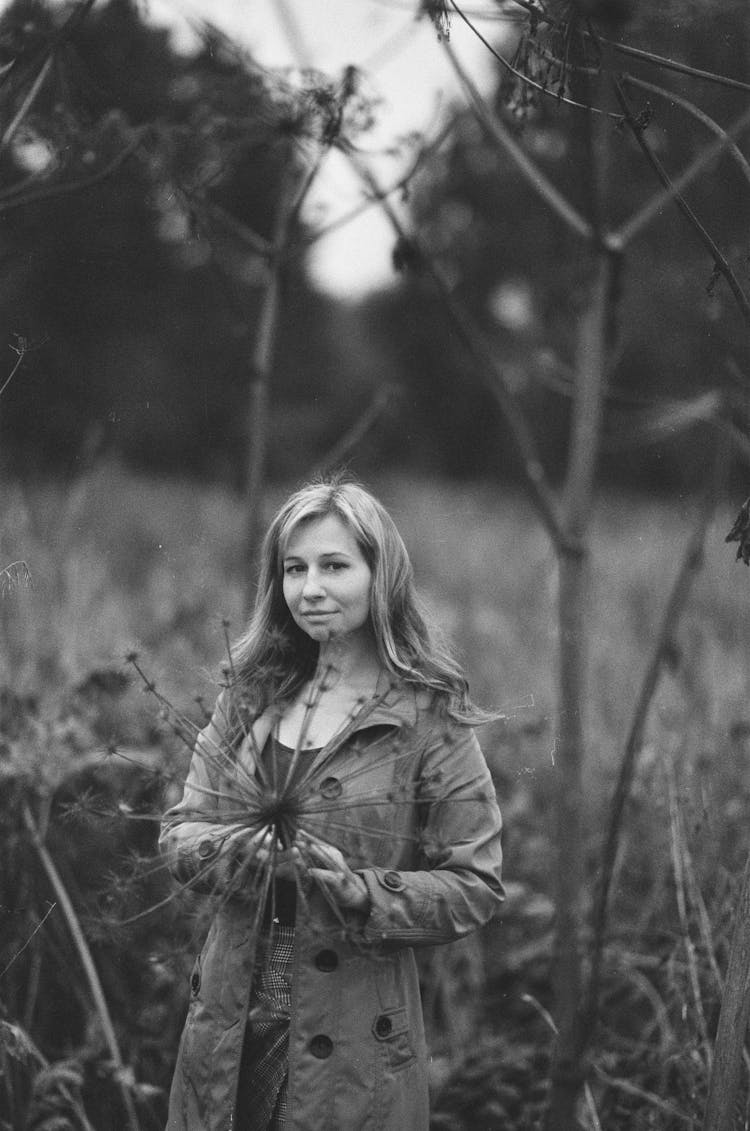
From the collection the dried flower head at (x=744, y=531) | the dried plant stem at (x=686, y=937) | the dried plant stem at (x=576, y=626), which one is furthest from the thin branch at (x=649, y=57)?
the dried plant stem at (x=686, y=937)

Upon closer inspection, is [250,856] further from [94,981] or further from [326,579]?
[94,981]

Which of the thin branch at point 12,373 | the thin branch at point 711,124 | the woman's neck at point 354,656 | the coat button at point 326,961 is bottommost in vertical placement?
the coat button at point 326,961

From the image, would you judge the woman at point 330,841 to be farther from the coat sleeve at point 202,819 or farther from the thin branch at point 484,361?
the thin branch at point 484,361

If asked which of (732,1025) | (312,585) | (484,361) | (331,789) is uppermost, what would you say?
(484,361)

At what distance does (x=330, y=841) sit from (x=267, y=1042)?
0.47 m

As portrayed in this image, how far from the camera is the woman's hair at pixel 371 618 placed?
2391 mm

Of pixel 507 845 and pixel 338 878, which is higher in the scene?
pixel 338 878

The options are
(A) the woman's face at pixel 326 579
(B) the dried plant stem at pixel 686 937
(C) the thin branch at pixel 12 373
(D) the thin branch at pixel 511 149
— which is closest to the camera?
(A) the woman's face at pixel 326 579

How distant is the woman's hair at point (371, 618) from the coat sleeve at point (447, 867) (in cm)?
11

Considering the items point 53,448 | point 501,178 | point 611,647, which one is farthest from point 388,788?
point 501,178

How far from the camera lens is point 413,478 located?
16.1 meters

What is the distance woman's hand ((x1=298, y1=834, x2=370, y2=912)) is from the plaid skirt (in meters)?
0.25

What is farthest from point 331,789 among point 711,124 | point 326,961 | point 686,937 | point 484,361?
point 484,361

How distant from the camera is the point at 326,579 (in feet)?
7.68
